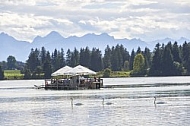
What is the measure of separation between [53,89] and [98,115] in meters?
70.5

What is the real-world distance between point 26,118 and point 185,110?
16.5 metres

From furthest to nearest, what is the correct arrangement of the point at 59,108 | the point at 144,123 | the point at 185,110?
the point at 59,108
the point at 185,110
the point at 144,123

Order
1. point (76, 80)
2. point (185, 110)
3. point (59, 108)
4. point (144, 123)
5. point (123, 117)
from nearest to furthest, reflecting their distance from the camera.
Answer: point (144, 123), point (123, 117), point (185, 110), point (59, 108), point (76, 80)

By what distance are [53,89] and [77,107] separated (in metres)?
57.9

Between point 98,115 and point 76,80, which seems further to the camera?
point 76,80

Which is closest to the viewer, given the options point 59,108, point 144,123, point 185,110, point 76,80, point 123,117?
point 144,123

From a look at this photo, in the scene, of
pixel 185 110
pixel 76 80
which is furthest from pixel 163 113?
pixel 76 80

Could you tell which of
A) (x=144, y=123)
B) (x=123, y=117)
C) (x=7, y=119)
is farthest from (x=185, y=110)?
(x=7, y=119)

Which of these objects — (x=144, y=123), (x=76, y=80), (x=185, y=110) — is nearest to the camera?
(x=144, y=123)

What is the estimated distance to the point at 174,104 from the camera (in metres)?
76.2

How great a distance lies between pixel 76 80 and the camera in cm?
13225

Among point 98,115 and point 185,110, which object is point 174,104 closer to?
point 185,110

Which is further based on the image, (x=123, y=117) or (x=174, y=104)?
(x=174, y=104)

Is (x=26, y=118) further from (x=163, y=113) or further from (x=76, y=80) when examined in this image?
(x=76, y=80)
